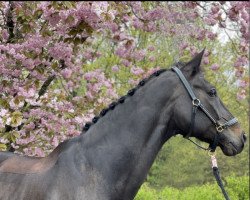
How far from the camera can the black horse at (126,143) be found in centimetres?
363

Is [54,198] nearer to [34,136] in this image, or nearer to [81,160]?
[81,160]

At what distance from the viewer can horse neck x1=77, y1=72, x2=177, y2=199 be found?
3.68 meters

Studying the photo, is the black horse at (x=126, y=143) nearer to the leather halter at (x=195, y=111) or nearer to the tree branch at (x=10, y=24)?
the leather halter at (x=195, y=111)

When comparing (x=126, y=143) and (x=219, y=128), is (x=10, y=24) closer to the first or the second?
(x=126, y=143)

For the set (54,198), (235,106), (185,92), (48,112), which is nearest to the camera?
(54,198)

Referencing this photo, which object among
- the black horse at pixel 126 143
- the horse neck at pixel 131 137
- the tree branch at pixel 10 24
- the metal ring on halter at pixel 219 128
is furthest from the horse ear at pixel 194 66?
the tree branch at pixel 10 24

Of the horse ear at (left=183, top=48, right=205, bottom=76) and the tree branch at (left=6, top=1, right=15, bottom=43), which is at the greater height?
the horse ear at (left=183, top=48, right=205, bottom=76)

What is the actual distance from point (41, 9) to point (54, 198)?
2.06m

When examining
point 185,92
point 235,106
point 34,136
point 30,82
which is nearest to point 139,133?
point 185,92

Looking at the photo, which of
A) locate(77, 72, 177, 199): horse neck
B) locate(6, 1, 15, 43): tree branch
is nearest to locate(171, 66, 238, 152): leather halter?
locate(77, 72, 177, 199): horse neck

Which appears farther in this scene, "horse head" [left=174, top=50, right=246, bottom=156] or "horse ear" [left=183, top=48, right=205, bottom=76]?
"horse ear" [left=183, top=48, right=205, bottom=76]

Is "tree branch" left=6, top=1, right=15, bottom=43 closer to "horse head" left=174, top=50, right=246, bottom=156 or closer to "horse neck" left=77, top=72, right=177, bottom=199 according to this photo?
"horse neck" left=77, top=72, right=177, bottom=199

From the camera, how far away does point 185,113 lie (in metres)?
3.78

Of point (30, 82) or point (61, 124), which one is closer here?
point (30, 82)
